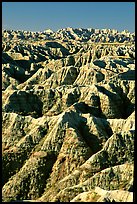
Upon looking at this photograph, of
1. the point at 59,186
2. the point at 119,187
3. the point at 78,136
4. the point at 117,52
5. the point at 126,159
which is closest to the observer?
the point at 119,187

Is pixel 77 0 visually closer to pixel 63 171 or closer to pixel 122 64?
pixel 63 171

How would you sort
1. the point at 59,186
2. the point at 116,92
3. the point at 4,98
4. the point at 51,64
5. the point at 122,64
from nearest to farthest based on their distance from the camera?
the point at 59,186
the point at 4,98
the point at 116,92
the point at 122,64
the point at 51,64

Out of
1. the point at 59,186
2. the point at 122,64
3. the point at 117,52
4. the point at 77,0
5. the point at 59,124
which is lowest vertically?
the point at 59,186

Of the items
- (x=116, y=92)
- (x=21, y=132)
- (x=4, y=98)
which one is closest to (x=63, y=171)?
(x=21, y=132)

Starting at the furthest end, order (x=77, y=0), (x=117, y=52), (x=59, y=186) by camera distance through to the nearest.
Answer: (x=117, y=52), (x=59, y=186), (x=77, y=0)

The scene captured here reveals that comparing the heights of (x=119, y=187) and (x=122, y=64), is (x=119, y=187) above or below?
below

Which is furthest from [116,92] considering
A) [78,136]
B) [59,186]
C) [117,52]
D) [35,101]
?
[117,52]

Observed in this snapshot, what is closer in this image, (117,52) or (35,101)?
(35,101)

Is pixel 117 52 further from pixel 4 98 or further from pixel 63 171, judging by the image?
pixel 63 171

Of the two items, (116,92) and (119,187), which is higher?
(116,92)
